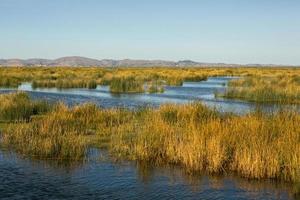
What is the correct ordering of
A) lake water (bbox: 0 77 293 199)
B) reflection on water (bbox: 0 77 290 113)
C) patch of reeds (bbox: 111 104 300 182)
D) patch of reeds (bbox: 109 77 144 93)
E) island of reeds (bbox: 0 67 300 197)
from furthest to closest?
patch of reeds (bbox: 109 77 144 93), reflection on water (bbox: 0 77 290 113), island of reeds (bbox: 0 67 300 197), patch of reeds (bbox: 111 104 300 182), lake water (bbox: 0 77 293 199)

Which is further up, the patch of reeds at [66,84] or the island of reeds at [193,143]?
the island of reeds at [193,143]

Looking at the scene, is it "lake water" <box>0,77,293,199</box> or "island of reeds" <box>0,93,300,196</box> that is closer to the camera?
"lake water" <box>0,77,293,199</box>

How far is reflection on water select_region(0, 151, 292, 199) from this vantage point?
10.3 metres

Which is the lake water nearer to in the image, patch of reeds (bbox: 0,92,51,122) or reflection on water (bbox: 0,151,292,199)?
reflection on water (bbox: 0,151,292,199)

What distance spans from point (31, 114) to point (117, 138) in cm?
716

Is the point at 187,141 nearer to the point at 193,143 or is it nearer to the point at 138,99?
the point at 193,143

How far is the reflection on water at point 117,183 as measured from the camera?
10305 mm

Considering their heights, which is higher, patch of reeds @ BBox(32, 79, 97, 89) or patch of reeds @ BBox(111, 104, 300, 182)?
patch of reeds @ BBox(111, 104, 300, 182)

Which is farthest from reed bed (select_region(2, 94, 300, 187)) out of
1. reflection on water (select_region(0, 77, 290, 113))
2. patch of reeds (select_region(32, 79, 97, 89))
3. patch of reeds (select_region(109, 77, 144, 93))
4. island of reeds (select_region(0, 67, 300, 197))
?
patch of reeds (select_region(32, 79, 97, 89))

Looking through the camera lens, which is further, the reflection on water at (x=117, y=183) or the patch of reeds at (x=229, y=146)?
the patch of reeds at (x=229, y=146)

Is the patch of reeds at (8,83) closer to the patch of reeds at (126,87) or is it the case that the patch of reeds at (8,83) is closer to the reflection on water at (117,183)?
the patch of reeds at (126,87)

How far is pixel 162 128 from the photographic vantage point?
13.8 m

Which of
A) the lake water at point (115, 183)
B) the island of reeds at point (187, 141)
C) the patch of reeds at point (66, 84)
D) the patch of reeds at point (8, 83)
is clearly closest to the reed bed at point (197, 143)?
the island of reeds at point (187, 141)

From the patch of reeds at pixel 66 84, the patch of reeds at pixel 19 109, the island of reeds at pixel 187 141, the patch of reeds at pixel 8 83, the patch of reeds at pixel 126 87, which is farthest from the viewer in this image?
the patch of reeds at pixel 8 83
